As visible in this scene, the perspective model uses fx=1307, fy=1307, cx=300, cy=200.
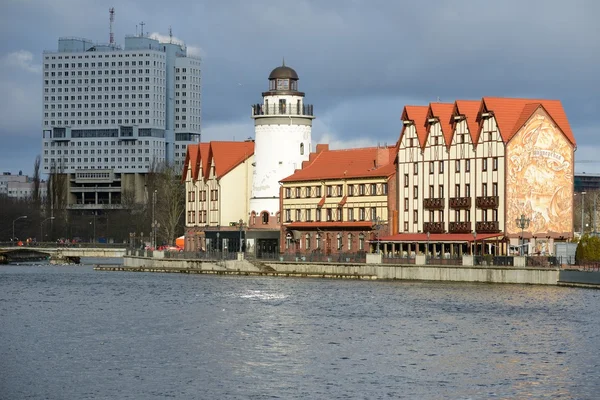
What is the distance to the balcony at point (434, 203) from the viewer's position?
118000 millimetres

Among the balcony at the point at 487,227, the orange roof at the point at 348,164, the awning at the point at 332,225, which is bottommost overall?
the balcony at the point at 487,227

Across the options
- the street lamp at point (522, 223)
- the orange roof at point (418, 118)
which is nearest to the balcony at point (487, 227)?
the street lamp at point (522, 223)

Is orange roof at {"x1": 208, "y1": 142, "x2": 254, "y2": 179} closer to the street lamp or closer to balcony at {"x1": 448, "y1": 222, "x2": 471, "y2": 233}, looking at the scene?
balcony at {"x1": 448, "y1": 222, "x2": 471, "y2": 233}

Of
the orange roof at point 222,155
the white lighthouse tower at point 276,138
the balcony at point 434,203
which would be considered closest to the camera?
the balcony at point 434,203

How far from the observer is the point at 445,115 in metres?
121

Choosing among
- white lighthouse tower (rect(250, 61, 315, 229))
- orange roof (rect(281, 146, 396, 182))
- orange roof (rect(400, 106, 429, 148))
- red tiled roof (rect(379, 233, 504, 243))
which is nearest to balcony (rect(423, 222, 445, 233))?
red tiled roof (rect(379, 233, 504, 243))

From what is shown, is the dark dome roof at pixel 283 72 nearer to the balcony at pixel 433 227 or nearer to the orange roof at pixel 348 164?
the orange roof at pixel 348 164

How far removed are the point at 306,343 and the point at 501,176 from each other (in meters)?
49.3

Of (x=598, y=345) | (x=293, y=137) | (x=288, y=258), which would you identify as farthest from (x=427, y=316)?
(x=293, y=137)

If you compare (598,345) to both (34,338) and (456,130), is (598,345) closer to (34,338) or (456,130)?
(34,338)

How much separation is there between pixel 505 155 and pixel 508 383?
197ft

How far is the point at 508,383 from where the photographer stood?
5162cm

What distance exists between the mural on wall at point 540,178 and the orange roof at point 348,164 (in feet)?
58.9

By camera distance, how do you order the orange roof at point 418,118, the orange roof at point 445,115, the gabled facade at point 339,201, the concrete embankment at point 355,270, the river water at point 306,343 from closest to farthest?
the river water at point 306,343, the concrete embankment at point 355,270, the orange roof at point 445,115, the orange roof at point 418,118, the gabled facade at point 339,201
